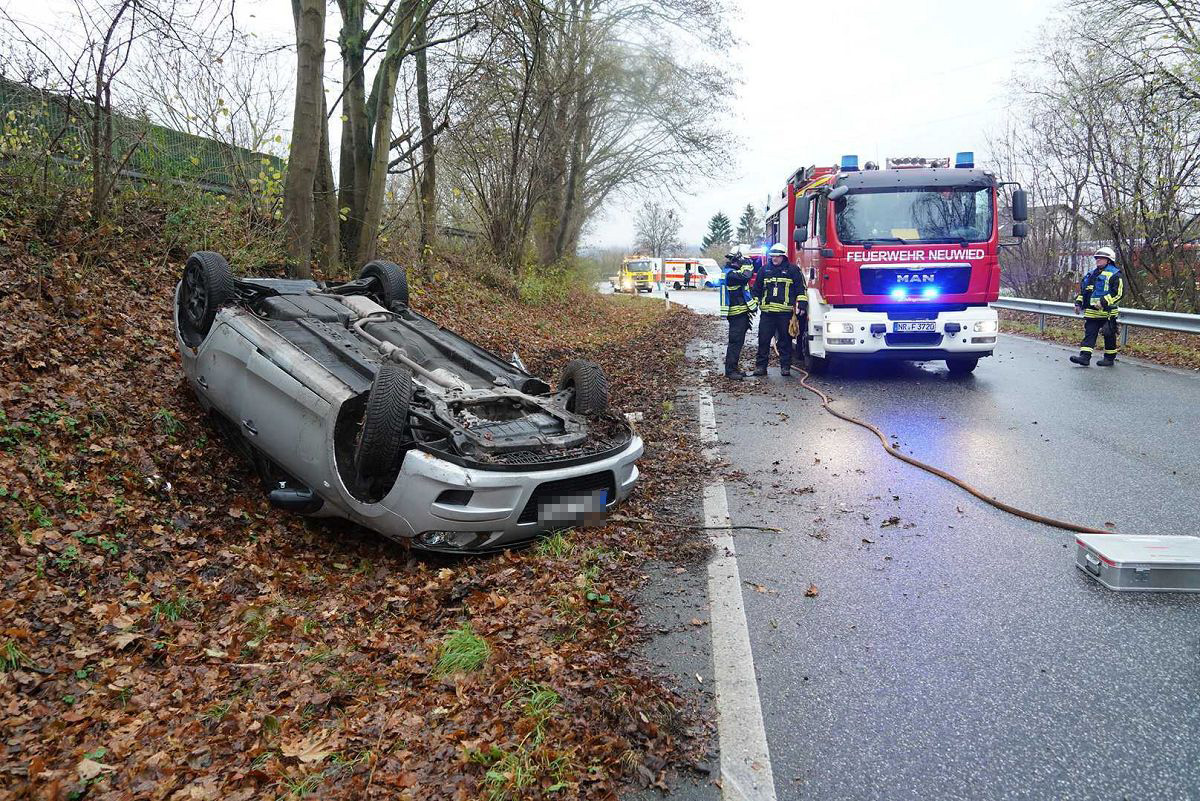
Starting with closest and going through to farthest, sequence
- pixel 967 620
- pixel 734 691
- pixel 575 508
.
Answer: pixel 734 691, pixel 967 620, pixel 575 508

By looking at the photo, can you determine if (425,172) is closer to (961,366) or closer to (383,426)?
(961,366)

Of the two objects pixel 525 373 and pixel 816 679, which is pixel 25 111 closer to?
pixel 525 373

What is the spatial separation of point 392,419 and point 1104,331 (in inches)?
440

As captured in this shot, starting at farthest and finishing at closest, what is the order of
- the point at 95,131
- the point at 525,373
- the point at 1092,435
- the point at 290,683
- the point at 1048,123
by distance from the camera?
the point at 1048,123, the point at 95,131, the point at 1092,435, the point at 525,373, the point at 290,683

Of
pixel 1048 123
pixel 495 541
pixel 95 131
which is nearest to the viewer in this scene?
pixel 495 541

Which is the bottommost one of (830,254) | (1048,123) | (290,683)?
(290,683)

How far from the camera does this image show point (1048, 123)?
19.4 metres

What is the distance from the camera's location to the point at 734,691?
3068 mm

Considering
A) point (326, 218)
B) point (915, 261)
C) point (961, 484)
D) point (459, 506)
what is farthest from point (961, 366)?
point (326, 218)

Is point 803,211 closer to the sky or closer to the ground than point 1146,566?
closer to the sky

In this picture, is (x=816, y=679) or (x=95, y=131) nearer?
(x=816, y=679)

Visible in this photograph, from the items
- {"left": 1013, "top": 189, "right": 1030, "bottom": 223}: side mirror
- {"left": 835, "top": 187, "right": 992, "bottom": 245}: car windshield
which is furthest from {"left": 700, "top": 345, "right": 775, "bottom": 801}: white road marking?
{"left": 1013, "top": 189, "right": 1030, "bottom": 223}: side mirror

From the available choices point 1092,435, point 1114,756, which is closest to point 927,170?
point 1092,435

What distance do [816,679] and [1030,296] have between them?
76.1 feet
